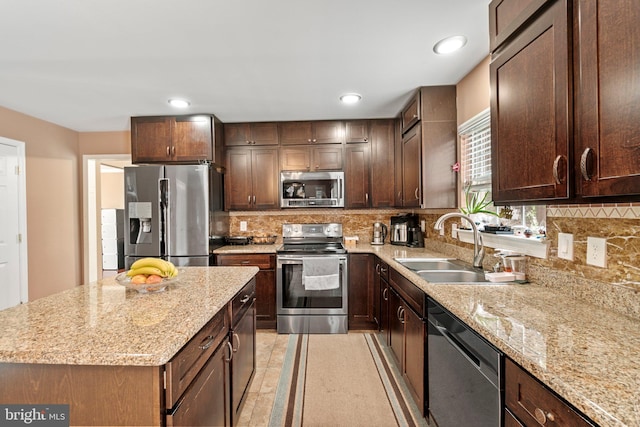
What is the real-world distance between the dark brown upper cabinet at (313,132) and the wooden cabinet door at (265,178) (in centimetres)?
25

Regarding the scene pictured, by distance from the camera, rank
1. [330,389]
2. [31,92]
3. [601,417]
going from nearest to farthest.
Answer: [601,417]
[330,389]
[31,92]

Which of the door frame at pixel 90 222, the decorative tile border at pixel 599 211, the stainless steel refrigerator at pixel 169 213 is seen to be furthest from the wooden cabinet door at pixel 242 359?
the door frame at pixel 90 222

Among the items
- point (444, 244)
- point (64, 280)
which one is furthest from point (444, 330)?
point (64, 280)

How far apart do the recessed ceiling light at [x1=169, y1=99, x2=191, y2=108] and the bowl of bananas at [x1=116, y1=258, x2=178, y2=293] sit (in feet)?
6.26

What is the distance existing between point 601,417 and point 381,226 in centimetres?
296

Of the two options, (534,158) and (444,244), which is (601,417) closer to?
(534,158)

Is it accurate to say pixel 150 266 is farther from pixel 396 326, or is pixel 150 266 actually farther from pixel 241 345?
pixel 396 326

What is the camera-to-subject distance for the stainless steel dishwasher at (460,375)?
3.31 feet

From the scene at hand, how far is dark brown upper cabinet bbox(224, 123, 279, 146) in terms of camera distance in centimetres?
344

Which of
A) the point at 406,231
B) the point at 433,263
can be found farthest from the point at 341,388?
the point at 406,231

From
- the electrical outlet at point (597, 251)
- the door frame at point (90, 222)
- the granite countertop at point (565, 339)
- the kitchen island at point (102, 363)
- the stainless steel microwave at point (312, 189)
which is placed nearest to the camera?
the granite countertop at point (565, 339)

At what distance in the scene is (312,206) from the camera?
3.40 m

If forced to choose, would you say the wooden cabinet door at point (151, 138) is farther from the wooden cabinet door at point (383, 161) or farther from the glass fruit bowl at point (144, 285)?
the wooden cabinet door at point (383, 161)

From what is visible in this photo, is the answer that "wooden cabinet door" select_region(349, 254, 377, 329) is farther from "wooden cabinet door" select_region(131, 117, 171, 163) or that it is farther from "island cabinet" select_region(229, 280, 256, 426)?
"wooden cabinet door" select_region(131, 117, 171, 163)
